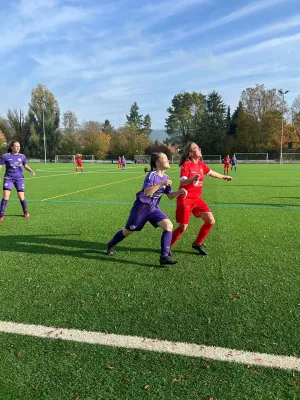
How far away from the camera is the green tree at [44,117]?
264 feet

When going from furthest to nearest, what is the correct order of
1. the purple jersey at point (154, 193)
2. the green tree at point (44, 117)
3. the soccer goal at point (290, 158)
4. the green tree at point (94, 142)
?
the green tree at point (94, 142), the green tree at point (44, 117), the soccer goal at point (290, 158), the purple jersey at point (154, 193)

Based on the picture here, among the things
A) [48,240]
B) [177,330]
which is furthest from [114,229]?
[177,330]

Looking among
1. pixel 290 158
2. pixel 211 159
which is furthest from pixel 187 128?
pixel 290 158

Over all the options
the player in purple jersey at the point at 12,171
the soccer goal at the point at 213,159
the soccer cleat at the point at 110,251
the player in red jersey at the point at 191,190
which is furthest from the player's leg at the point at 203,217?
the soccer goal at the point at 213,159

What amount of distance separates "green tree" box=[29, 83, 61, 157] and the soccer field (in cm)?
7768

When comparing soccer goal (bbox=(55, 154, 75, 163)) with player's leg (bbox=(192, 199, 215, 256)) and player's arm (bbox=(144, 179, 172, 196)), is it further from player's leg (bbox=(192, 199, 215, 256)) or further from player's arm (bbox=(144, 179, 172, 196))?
player's arm (bbox=(144, 179, 172, 196))

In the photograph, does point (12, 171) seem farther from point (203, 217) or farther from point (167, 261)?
→ point (167, 261)

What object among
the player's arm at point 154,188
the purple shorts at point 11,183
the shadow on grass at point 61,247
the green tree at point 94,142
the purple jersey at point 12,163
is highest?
the green tree at point 94,142

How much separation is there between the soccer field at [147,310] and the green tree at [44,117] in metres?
77.7

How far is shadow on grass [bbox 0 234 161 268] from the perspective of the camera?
5.46 meters

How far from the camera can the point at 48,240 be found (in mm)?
6512

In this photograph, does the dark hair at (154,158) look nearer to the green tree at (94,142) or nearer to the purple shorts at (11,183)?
the purple shorts at (11,183)

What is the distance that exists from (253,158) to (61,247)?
213 ft

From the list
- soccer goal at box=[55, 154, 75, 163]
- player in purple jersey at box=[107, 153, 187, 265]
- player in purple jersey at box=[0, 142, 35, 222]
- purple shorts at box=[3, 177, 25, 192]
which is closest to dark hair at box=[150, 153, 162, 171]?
player in purple jersey at box=[107, 153, 187, 265]
